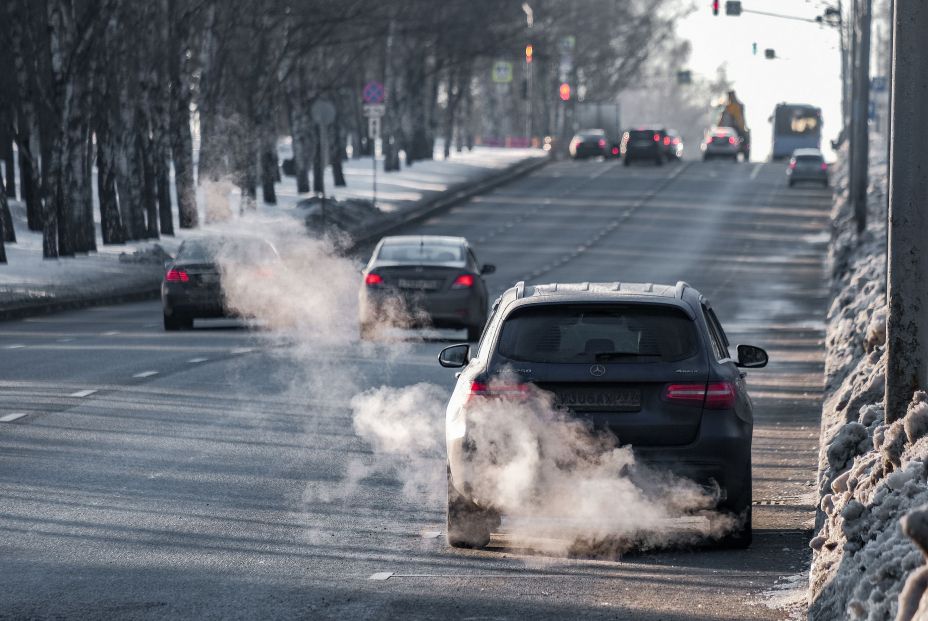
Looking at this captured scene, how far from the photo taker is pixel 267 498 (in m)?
11.9

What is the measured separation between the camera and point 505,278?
136ft

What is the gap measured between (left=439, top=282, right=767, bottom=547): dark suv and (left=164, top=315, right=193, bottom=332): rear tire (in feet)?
60.0

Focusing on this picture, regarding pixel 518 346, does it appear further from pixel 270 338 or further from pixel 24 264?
pixel 24 264

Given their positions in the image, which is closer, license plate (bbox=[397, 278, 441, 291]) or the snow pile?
the snow pile

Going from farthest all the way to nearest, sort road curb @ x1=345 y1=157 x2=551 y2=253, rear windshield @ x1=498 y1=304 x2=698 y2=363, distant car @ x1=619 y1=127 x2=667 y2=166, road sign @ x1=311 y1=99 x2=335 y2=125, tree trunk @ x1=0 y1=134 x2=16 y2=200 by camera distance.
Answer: distant car @ x1=619 y1=127 x2=667 y2=166
tree trunk @ x1=0 y1=134 x2=16 y2=200
road curb @ x1=345 y1=157 x2=551 y2=253
road sign @ x1=311 y1=99 x2=335 y2=125
rear windshield @ x1=498 y1=304 x2=698 y2=363

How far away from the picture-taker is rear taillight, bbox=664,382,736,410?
388 inches

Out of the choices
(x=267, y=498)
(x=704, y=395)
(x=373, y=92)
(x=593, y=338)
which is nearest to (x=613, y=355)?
(x=593, y=338)

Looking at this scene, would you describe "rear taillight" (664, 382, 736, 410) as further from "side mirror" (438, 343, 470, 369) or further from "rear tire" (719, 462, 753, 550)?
"side mirror" (438, 343, 470, 369)

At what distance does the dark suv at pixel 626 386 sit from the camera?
978 centimetres

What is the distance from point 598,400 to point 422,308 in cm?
1588

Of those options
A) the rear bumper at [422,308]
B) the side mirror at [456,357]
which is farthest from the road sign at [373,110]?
the side mirror at [456,357]

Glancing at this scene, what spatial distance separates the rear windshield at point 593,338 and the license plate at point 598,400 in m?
0.21

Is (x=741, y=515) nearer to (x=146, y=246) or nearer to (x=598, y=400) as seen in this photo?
(x=598, y=400)

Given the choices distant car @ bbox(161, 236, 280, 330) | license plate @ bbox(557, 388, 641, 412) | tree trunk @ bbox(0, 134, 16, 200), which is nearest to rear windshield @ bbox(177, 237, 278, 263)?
distant car @ bbox(161, 236, 280, 330)
